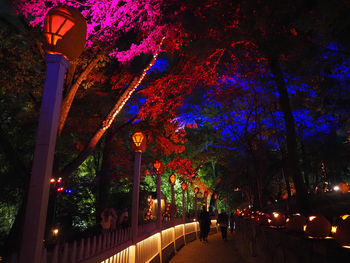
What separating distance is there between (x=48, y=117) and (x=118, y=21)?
287 inches

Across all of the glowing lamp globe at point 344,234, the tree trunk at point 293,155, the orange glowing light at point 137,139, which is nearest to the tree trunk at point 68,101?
the orange glowing light at point 137,139

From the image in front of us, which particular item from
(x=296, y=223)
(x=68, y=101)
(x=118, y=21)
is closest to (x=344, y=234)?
(x=296, y=223)

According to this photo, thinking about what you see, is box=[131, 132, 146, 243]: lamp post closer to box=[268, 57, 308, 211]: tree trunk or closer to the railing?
the railing

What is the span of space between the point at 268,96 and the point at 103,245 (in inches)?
577

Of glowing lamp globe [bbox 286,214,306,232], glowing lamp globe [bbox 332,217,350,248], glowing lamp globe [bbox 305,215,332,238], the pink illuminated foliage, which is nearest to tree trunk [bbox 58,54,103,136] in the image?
the pink illuminated foliage

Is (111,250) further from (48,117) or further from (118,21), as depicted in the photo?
(118,21)

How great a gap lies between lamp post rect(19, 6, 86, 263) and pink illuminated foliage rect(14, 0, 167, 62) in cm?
606

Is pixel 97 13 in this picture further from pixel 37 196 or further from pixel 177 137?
pixel 177 137

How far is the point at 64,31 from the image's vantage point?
3.00 m

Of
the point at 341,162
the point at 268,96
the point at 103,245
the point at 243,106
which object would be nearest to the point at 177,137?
the point at 243,106

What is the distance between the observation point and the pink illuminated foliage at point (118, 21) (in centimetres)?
846

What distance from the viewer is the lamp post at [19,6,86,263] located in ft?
7.86

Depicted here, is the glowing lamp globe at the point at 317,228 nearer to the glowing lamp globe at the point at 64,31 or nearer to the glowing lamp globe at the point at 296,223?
the glowing lamp globe at the point at 296,223

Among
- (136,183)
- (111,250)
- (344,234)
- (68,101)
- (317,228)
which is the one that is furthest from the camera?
Answer: (68,101)
